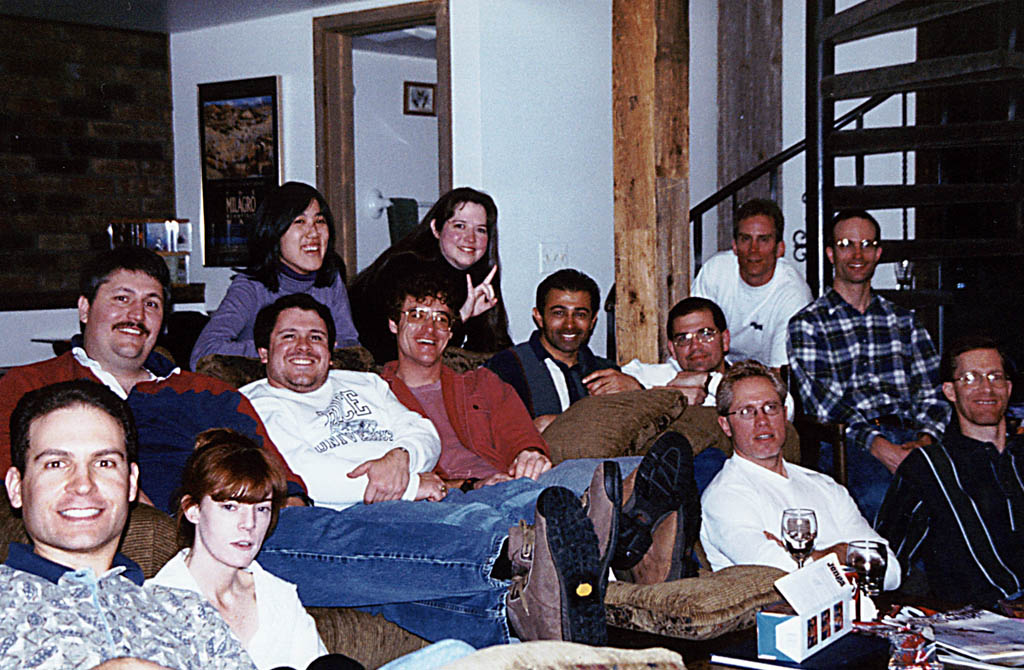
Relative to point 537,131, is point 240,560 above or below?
below

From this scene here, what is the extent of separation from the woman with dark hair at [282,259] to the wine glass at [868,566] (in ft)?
6.39

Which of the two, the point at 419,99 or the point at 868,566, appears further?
the point at 419,99

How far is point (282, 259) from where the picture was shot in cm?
369

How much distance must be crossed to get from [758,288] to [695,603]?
2.44 meters

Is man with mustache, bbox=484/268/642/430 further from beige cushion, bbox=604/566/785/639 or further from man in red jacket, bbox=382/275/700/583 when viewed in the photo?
beige cushion, bbox=604/566/785/639

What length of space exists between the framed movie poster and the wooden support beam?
2.75m

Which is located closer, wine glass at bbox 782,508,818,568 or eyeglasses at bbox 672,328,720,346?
wine glass at bbox 782,508,818,568

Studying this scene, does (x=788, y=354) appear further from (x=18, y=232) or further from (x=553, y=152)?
(x=18, y=232)

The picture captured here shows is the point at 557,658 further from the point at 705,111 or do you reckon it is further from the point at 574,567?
the point at 705,111

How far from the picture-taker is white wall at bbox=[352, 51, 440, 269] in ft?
25.9

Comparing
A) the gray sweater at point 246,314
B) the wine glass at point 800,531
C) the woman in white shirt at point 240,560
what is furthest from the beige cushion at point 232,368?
the wine glass at point 800,531

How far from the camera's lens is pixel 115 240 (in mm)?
6527

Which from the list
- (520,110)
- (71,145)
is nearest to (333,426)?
(520,110)

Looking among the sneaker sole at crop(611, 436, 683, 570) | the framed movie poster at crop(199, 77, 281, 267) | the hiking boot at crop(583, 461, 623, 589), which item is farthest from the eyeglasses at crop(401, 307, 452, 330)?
the framed movie poster at crop(199, 77, 281, 267)
